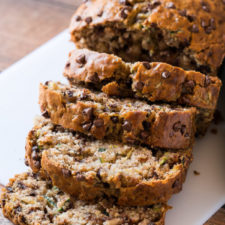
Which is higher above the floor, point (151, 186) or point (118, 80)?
point (118, 80)

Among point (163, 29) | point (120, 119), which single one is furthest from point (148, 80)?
point (163, 29)

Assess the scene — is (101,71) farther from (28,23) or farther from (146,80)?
(28,23)

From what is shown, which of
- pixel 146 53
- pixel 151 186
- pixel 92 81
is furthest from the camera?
pixel 146 53

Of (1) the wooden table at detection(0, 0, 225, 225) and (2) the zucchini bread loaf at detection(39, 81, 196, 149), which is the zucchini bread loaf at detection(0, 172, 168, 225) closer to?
(2) the zucchini bread loaf at detection(39, 81, 196, 149)

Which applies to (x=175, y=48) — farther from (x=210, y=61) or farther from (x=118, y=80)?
(x=118, y=80)

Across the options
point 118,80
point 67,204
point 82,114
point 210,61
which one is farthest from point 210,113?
point 67,204

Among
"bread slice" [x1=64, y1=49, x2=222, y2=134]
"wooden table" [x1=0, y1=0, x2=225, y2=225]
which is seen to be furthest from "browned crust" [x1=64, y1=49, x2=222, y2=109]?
"wooden table" [x1=0, y1=0, x2=225, y2=225]
